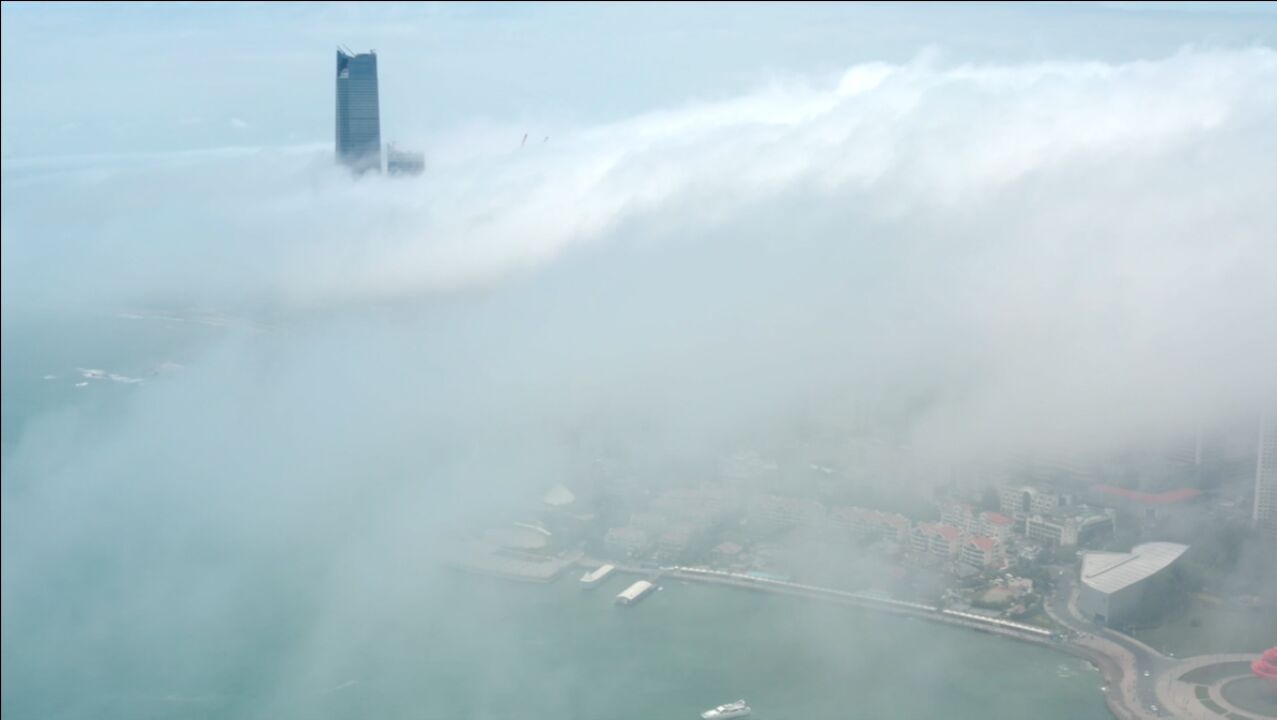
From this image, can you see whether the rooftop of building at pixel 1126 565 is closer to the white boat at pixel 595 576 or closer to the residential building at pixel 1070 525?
the residential building at pixel 1070 525

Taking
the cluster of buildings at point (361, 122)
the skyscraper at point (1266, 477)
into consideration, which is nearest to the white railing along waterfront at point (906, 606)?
the skyscraper at point (1266, 477)

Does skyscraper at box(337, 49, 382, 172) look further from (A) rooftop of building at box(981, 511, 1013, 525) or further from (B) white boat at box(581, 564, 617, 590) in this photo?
(A) rooftop of building at box(981, 511, 1013, 525)

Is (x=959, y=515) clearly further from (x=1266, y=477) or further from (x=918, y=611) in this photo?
(x=1266, y=477)

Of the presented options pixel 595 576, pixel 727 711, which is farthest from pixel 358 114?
pixel 727 711

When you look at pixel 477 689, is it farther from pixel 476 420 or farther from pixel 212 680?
pixel 476 420

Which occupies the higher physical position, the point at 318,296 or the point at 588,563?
the point at 318,296

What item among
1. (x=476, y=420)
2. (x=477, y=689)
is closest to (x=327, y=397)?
(x=476, y=420)

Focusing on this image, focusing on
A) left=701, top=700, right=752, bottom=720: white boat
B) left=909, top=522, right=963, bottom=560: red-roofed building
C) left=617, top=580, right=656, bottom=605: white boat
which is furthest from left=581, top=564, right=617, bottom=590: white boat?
left=909, top=522, right=963, bottom=560: red-roofed building
